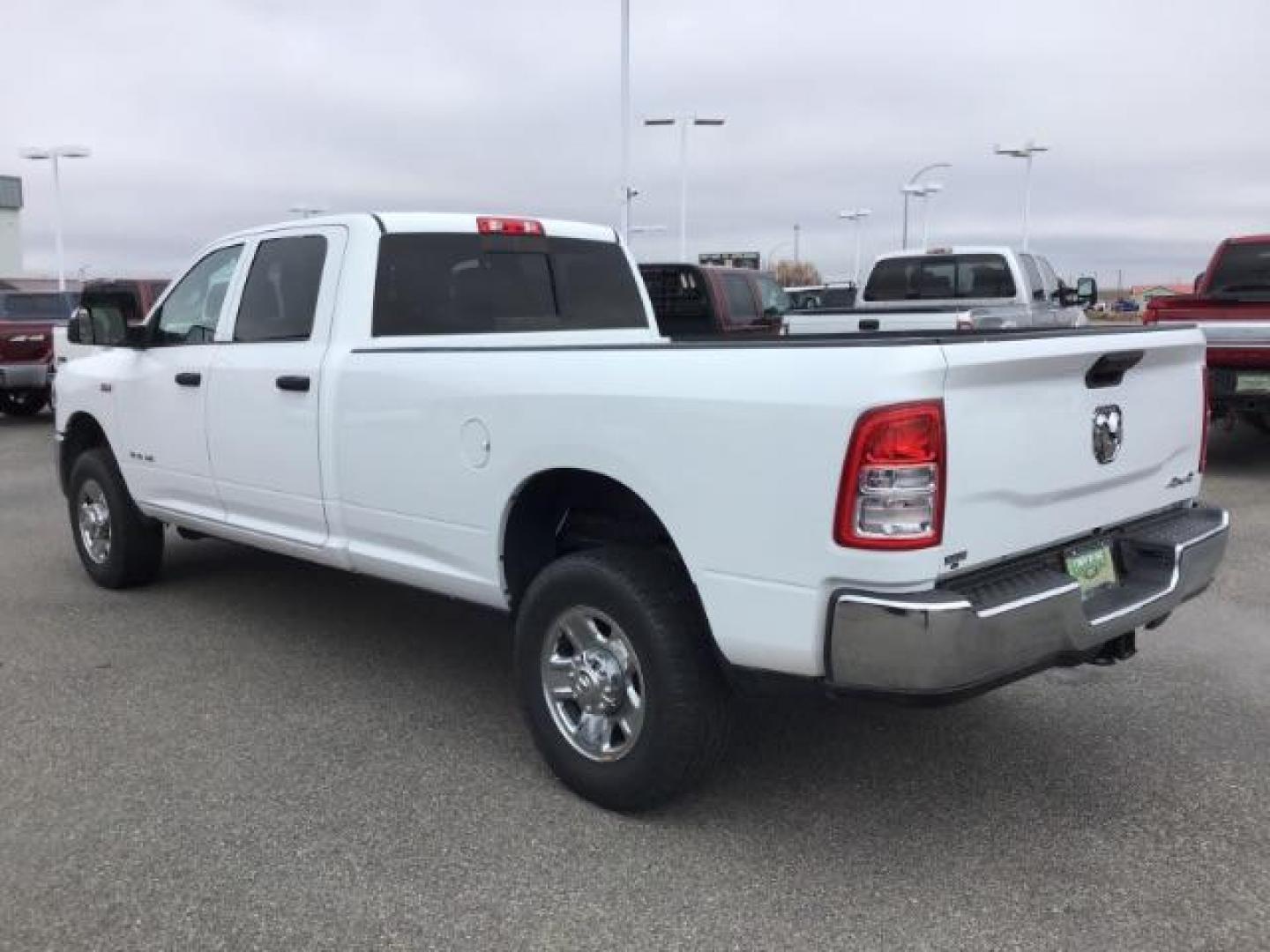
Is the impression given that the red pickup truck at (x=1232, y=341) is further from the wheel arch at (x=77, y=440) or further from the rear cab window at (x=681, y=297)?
the wheel arch at (x=77, y=440)

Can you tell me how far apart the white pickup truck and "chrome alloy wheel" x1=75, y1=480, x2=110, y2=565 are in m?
1.37

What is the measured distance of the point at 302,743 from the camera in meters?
4.27

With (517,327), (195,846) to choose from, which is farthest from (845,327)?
(195,846)

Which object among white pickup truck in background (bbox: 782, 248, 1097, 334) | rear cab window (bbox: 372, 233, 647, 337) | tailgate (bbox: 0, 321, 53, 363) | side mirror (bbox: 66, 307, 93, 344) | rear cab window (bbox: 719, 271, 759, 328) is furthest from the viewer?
tailgate (bbox: 0, 321, 53, 363)

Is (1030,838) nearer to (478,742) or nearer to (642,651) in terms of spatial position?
(642,651)

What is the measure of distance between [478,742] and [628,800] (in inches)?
35.8

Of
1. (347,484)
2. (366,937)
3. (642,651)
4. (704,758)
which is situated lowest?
(366,937)

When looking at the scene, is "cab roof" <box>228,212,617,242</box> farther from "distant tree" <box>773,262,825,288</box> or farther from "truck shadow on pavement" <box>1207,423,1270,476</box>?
"distant tree" <box>773,262,825,288</box>

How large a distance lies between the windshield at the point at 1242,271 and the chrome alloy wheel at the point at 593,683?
10.1 metres

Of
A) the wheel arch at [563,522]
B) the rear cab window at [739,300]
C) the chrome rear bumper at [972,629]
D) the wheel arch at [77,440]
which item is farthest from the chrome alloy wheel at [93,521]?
the rear cab window at [739,300]

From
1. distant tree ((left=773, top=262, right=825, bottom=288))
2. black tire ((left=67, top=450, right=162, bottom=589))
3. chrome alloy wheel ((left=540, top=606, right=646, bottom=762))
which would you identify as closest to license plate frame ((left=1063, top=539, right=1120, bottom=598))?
chrome alloy wheel ((left=540, top=606, right=646, bottom=762))

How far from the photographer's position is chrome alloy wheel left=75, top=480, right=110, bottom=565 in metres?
6.49

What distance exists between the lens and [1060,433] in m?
3.25

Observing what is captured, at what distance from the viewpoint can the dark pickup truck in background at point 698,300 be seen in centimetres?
1421
